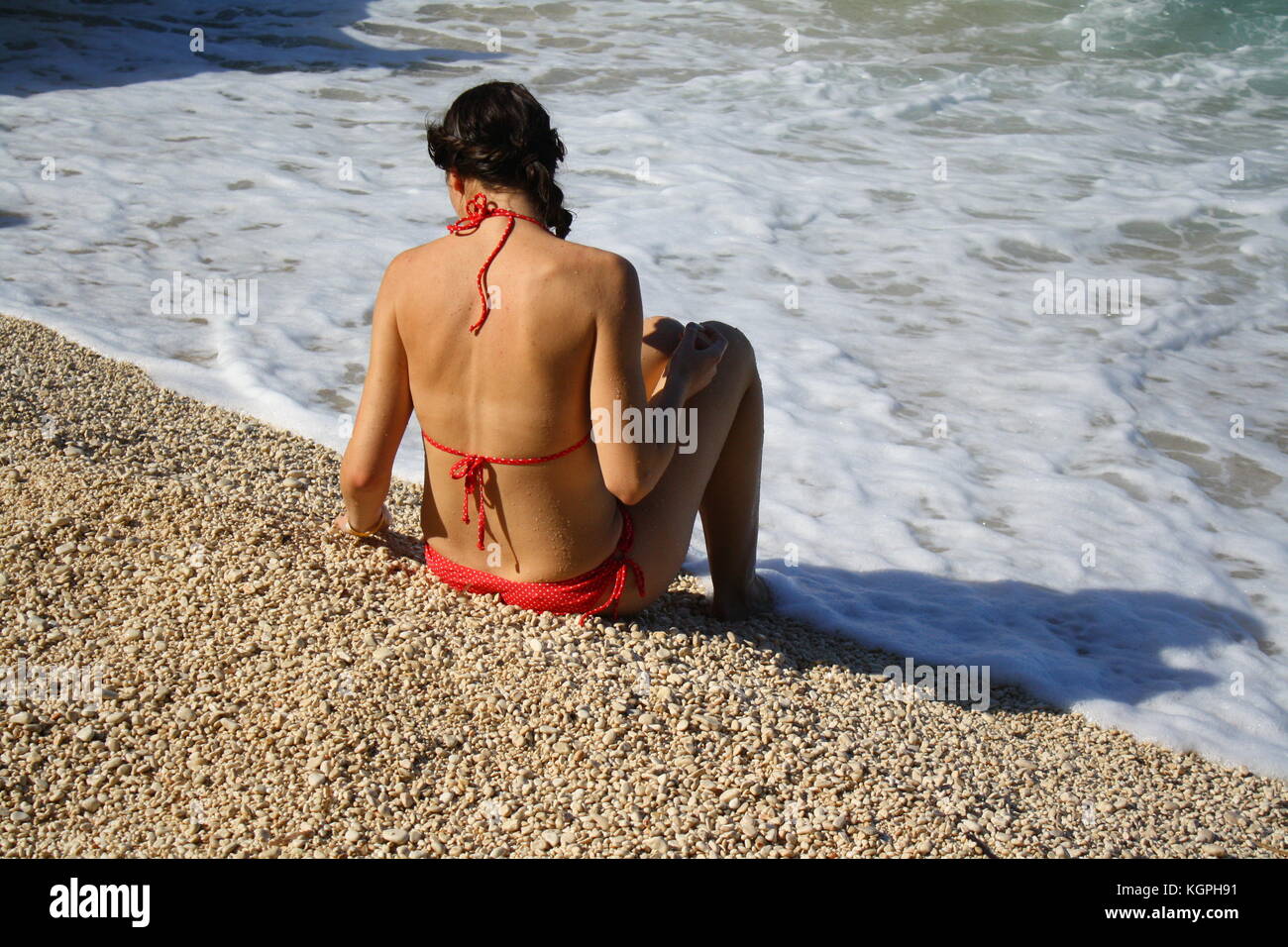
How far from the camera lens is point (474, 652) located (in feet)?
9.11

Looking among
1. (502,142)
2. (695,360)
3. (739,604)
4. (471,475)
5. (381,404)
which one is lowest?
(739,604)

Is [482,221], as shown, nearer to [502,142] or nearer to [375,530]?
[502,142]

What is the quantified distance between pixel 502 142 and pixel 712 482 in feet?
3.88

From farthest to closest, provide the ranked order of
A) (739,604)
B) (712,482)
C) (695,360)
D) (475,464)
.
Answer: (739,604)
(712,482)
(695,360)
(475,464)

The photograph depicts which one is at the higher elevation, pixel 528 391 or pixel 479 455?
pixel 528 391

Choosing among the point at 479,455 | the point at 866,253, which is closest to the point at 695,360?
the point at 479,455

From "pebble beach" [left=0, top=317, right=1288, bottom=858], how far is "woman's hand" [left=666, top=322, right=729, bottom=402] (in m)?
0.64

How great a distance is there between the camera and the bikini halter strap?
260 centimetres

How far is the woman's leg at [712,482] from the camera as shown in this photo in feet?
9.93

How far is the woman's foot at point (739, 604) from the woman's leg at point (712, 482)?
95mm

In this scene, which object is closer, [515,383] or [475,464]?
[515,383]

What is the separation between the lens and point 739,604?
3.46 metres
